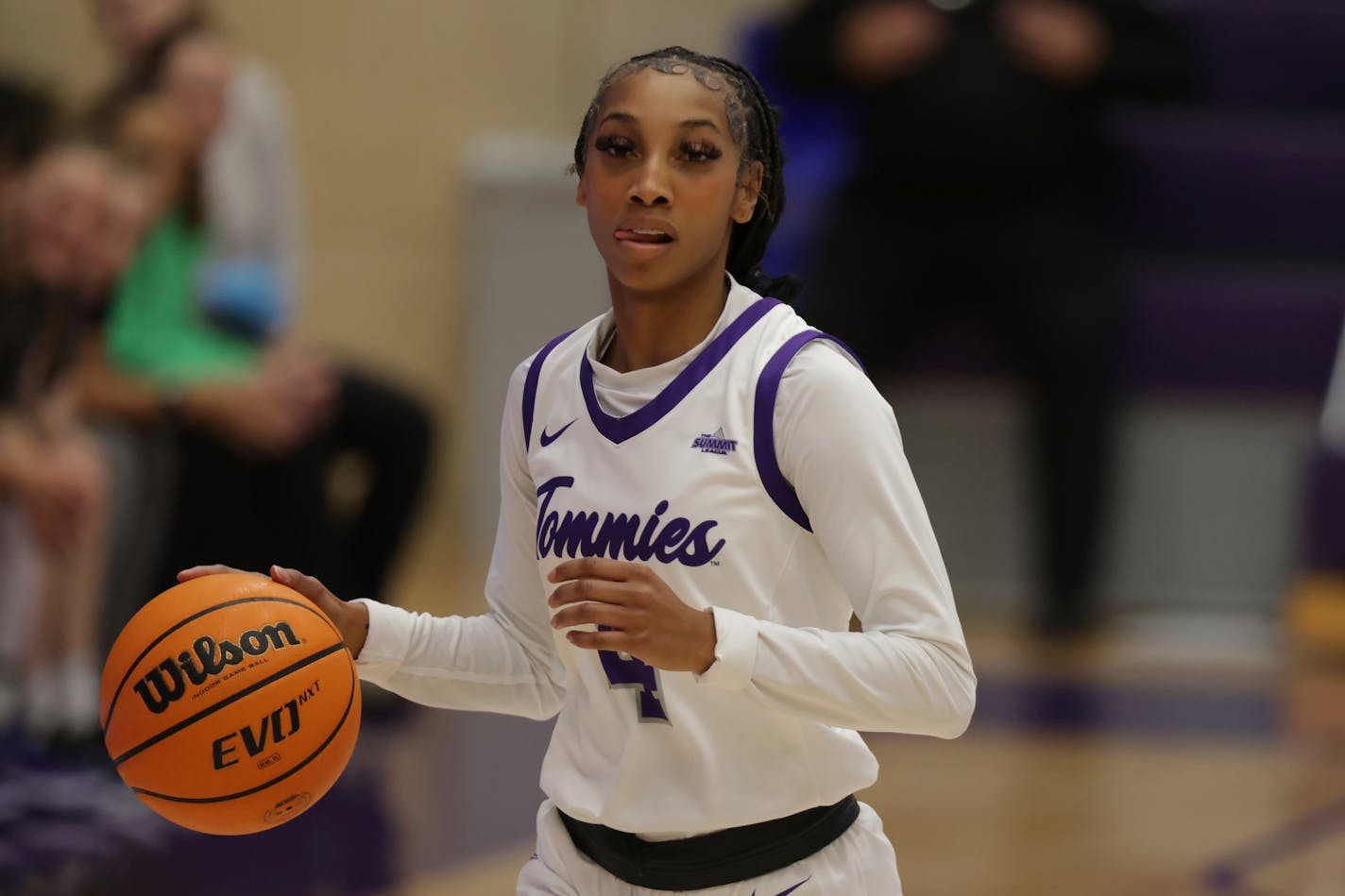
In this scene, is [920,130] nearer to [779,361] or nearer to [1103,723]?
[1103,723]

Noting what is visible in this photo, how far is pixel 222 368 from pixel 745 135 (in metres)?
3.61

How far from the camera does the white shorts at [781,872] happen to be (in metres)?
2.14

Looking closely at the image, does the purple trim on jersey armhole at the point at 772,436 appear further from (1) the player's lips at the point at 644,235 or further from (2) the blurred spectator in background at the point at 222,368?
(2) the blurred spectator in background at the point at 222,368

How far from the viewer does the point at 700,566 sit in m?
2.08

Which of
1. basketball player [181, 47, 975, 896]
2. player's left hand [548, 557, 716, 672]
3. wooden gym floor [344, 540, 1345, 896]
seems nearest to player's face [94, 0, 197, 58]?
wooden gym floor [344, 540, 1345, 896]

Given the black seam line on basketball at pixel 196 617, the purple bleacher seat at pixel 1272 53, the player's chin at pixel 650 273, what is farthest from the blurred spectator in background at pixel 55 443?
the purple bleacher seat at pixel 1272 53

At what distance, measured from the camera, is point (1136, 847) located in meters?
4.40

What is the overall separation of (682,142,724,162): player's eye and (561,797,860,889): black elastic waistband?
0.72 metres

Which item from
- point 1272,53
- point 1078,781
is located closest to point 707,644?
point 1078,781

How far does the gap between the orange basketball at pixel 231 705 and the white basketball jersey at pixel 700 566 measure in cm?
29

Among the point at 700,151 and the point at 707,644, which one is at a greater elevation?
the point at 700,151

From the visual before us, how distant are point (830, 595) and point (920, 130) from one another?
16.6ft

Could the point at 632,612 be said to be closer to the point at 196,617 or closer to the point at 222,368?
the point at 196,617

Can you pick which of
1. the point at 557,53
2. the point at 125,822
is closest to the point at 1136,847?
the point at 125,822
